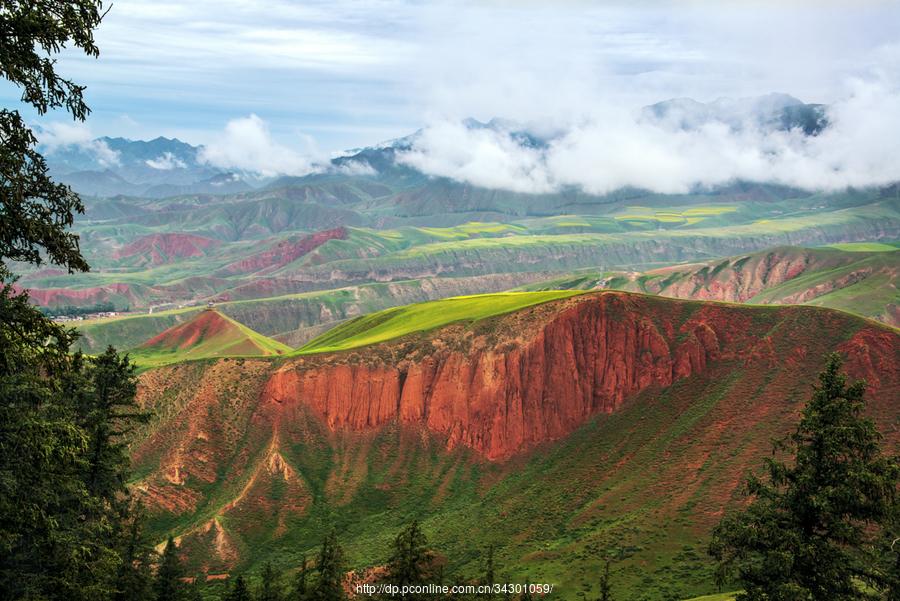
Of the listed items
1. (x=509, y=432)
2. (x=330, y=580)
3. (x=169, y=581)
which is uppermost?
(x=330, y=580)

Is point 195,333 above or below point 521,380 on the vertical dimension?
below

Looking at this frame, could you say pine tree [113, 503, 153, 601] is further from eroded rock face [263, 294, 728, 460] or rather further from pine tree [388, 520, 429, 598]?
eroded rock face [263, 294, 728, 460]

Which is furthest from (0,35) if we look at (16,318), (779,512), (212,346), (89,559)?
(212,346)

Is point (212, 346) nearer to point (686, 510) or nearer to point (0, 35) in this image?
point (686, 510)

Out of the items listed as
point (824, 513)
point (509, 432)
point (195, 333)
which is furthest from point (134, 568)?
point (195, 333)

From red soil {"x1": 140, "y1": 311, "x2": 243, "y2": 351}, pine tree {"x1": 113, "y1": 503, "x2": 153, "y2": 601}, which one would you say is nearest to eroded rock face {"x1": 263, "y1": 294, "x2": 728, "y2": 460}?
pine tree {"x1": 113, "y1": 503, "x2": 153, "y2": 601}

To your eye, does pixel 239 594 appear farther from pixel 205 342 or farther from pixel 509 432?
pixel 205 342
